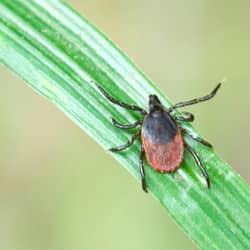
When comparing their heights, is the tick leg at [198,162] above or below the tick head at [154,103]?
below

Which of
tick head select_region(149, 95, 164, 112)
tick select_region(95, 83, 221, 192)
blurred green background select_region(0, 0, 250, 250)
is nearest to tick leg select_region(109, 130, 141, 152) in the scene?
tick select_region(95, 83, 221, 192)

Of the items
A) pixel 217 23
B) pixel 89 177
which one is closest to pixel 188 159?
pixel 89 177

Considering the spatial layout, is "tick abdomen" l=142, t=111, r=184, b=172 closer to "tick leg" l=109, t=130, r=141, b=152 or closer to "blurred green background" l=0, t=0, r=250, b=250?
"tick leg" l=109, t=130, r=141, b=152

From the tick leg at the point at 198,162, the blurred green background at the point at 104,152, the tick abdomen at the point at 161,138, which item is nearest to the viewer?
the tick leg at the point at 198,162

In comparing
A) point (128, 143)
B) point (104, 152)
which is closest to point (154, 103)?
point (128, 143)

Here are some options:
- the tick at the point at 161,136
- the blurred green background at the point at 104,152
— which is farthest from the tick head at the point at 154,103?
the blurred green background at the point at 104,152

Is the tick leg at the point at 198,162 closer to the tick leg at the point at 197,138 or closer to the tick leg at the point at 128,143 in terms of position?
the tick leg at the point at 197,138

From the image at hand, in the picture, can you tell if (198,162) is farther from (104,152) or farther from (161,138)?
(104,152)
